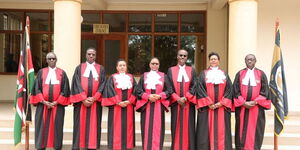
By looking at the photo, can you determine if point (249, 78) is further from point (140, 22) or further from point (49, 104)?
point (140, 22)

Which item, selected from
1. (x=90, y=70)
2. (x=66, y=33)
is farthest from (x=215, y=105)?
(x=66, y=33)

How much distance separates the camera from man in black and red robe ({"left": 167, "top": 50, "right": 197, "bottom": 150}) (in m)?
5.70

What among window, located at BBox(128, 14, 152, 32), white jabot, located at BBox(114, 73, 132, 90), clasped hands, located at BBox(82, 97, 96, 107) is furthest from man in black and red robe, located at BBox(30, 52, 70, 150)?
window, located at BBox(128, 14, 152, 32)

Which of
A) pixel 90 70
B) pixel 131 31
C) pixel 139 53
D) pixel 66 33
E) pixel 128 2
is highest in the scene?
pixel 128 2

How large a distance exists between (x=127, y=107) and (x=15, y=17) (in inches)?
292

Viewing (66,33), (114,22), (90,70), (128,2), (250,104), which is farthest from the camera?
(114,22)

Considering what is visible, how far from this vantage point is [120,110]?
576cm

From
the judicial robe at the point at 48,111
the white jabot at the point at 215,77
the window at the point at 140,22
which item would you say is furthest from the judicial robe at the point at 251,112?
the window at the point at 140,22

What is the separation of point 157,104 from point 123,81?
0.69 metres

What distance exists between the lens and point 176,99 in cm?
558

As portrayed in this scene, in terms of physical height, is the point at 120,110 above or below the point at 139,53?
below

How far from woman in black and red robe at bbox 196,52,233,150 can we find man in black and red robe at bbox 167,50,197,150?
17 cm

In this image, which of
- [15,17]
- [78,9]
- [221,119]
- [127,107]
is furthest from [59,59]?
[15,17]

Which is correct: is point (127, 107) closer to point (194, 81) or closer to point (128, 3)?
point (194, 81)
